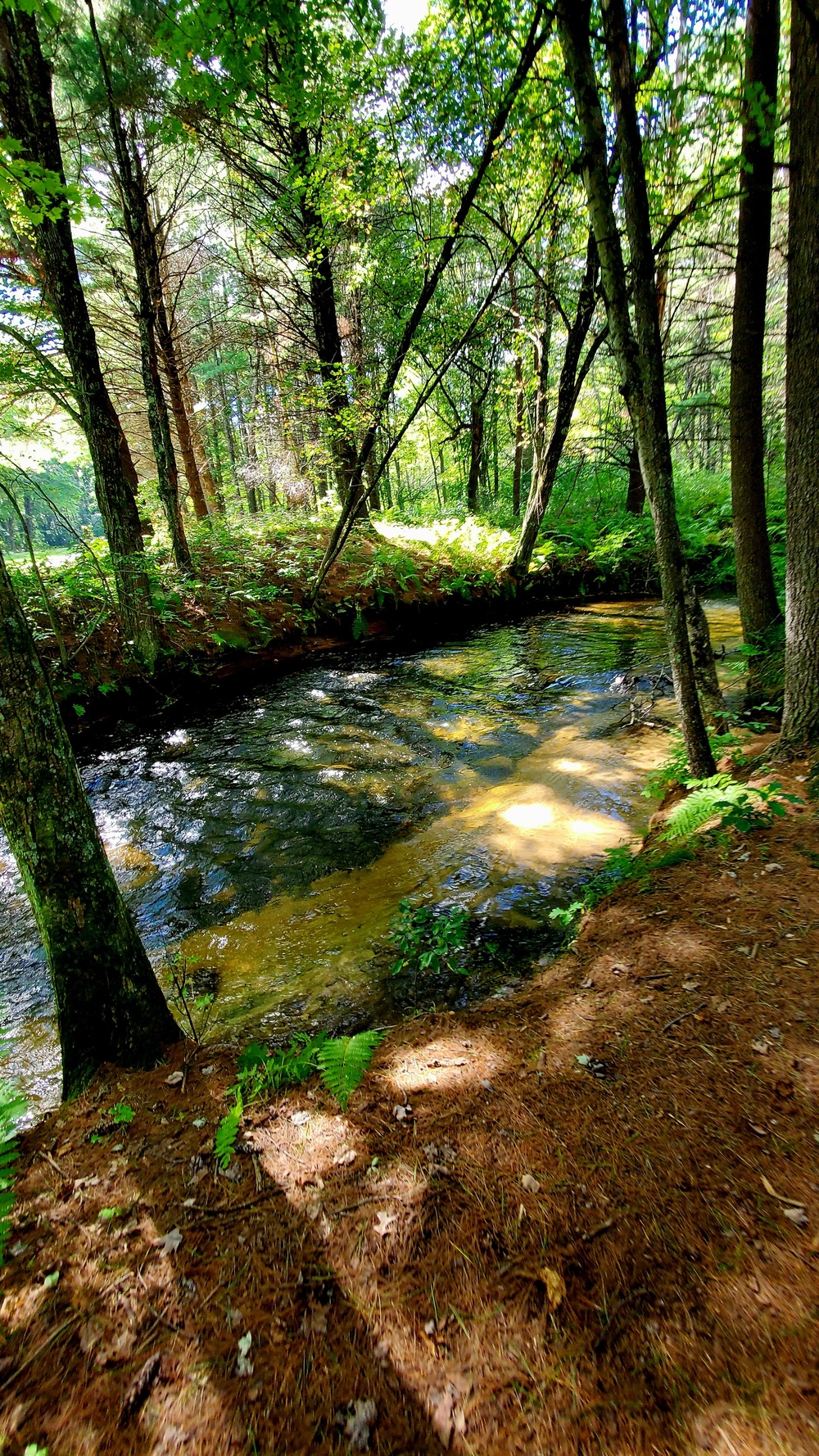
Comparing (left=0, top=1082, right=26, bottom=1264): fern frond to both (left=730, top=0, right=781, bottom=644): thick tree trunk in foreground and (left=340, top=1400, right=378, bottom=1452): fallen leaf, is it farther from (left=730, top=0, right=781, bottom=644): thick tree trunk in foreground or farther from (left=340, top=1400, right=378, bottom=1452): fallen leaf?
(left=730, top=0, right=781, bottom=644): thick tree trunk in foreground

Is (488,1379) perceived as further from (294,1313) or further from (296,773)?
(296,773)

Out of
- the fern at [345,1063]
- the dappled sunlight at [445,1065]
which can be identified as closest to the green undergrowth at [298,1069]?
the fern at [345,1063]

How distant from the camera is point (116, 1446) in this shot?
55.1 inches

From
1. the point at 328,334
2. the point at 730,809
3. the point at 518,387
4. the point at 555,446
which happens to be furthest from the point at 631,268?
the point at 518,387

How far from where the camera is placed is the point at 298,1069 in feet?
9.22

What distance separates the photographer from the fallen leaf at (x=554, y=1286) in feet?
5.46

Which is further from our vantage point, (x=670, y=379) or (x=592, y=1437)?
(x=670, y=379)

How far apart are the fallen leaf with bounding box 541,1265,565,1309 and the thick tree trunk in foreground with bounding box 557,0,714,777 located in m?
3.86

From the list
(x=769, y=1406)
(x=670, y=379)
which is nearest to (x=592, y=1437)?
(x=769, y=1406)

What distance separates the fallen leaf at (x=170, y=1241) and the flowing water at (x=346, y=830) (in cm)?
153

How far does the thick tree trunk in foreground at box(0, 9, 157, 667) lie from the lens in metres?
6.83

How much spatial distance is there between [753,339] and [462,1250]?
776 cm

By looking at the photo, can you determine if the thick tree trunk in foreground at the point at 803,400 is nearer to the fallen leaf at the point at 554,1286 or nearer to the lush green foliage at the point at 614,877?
the lush green foliage at the point at 614,877

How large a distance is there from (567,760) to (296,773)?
3494 millimetres
